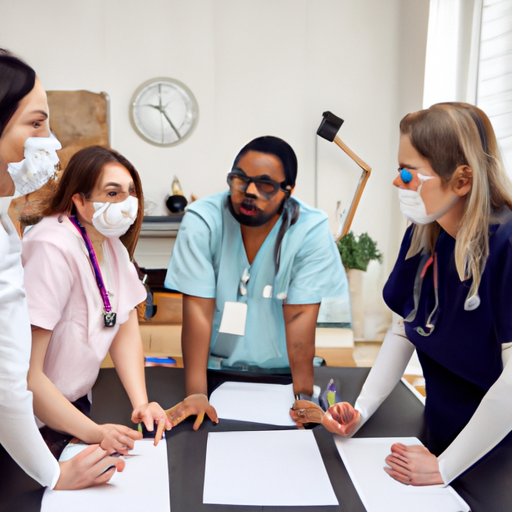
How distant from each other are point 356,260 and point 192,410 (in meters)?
2.44

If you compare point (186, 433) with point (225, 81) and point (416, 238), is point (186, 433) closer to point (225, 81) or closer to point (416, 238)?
point (416, 238)

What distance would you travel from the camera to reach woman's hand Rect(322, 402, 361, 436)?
1.08 m

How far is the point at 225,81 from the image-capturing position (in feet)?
12.2

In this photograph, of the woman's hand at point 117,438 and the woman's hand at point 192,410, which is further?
the woman's hand at point 192,410

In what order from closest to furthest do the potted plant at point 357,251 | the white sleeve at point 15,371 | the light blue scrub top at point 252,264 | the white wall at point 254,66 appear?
the white sleeve at point 15,371 → the light blue scrub top at point 252,264 → the potted plant at point 357,251 → the white wall at point 254,66

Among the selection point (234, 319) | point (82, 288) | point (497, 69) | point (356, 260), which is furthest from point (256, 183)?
point (356, 260)

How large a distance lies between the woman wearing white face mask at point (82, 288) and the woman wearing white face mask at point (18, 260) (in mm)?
127

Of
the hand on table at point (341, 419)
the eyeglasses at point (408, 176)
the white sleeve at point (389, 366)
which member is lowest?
the hand on table at point (341, 419)

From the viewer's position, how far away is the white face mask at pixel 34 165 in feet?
2.77

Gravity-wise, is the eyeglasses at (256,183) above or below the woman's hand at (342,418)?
above

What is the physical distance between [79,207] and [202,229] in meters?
0.41

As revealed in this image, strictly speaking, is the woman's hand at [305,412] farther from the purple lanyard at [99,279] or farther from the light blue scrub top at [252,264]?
the purple lanyard at [99,279]

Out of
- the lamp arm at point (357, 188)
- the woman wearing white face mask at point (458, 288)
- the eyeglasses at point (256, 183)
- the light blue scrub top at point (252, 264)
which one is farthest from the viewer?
the lamp arm at point (357, 188)

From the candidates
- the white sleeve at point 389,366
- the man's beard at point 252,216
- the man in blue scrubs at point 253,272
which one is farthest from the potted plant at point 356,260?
the white sleeve at point 389,366
